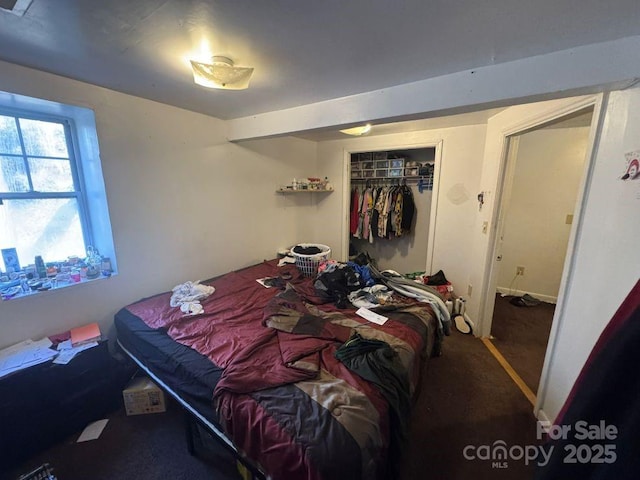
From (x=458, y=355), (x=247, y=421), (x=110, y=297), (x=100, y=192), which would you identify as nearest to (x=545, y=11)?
(x=247, y=421)

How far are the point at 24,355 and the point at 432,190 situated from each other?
406cm

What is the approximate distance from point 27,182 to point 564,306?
146 inches

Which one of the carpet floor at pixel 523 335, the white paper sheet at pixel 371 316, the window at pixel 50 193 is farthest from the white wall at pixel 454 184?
the window at pixel 50 193

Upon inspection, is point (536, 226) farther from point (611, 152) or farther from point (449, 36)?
point (449, 36)

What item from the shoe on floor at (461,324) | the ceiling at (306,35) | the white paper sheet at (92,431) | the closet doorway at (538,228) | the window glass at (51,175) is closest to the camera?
the ceiling at (306,35)

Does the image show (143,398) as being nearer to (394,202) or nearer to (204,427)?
(204,427)

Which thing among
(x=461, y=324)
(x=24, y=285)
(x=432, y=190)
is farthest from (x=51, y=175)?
(x=461, y=324)

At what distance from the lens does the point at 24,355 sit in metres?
1.56

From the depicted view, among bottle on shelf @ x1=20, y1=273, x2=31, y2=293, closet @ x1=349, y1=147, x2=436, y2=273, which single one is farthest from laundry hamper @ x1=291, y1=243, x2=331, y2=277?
bottle on shelf @ x1=20, y1=273, x2=31, y2=293

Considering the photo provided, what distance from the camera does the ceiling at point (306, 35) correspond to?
0.97 meters

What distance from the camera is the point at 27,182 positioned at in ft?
5.90

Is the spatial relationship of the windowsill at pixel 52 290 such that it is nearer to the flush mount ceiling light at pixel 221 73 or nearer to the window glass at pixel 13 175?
the window glass at pixel 13 175

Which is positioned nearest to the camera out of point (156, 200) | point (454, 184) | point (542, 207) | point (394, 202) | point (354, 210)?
point (156, 200)

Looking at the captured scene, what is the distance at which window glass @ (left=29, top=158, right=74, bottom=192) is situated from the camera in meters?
1.83
